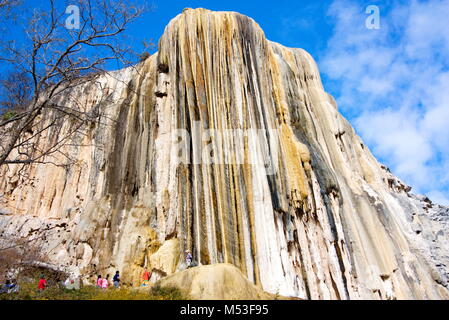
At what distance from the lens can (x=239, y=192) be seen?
1691cm

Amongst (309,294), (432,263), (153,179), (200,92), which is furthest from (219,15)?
(432,263)

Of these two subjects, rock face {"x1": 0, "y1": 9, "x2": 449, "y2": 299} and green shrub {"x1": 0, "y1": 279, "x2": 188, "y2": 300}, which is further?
rock face {"x1": 0, "y1": 9, "x2": 449, "y2": 299}

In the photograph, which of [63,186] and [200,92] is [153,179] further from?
[63,186]

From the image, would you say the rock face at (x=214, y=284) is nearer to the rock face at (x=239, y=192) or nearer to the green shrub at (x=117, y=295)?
the green shrub at (x=117, y=295)

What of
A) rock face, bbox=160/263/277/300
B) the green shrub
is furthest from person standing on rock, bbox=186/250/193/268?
rock face, bbox=160/263/277/300

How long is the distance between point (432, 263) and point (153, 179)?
51.8ft

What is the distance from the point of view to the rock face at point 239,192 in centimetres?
1636

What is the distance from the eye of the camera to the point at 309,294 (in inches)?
629

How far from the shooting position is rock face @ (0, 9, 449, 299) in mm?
16359
